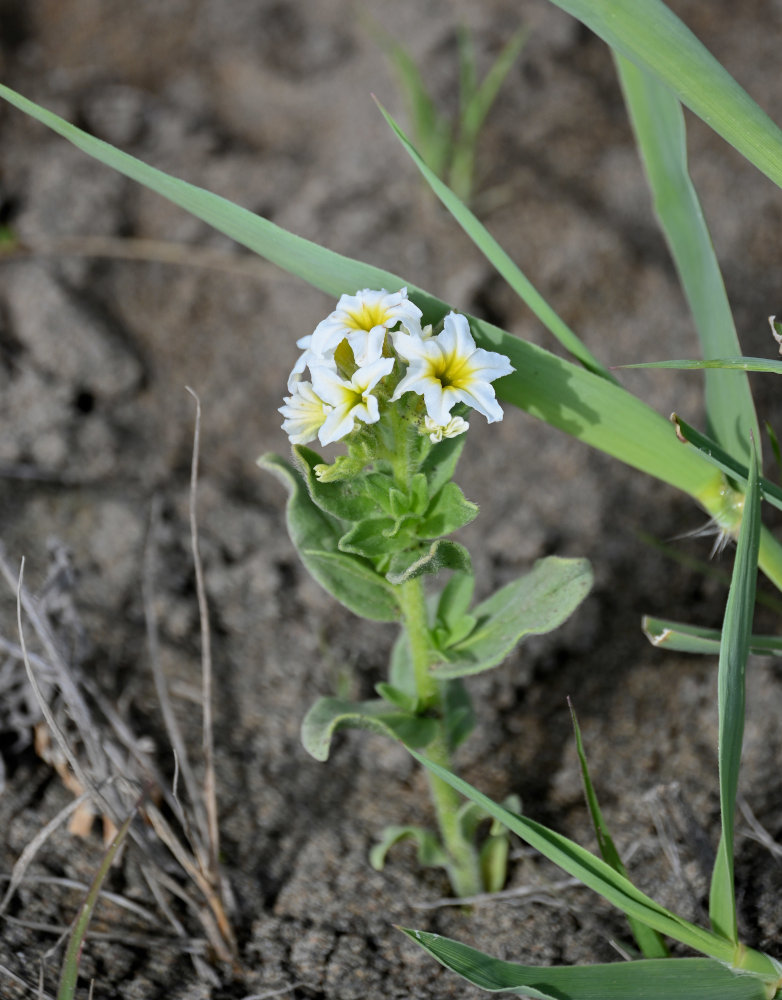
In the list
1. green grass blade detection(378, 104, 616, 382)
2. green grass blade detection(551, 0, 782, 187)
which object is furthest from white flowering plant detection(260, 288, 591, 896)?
green grass blade detection(551, 0, 782, 187)

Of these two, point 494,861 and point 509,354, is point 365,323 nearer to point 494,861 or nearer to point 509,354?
point 509,354

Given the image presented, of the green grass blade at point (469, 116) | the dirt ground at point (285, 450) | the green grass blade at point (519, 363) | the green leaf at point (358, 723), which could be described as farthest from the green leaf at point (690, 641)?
the green grass blade at point (469, 116)

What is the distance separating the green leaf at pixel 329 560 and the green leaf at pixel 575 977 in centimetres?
44

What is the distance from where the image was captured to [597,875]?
1155mm

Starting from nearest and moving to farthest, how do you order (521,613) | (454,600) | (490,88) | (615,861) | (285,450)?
(615,861) → (521,613) → (454,600) → (285,450) → (490,88)

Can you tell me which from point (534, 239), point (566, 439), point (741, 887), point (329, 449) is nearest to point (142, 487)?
point (329, 449)

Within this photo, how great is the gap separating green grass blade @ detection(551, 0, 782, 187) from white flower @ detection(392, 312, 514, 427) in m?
0.41

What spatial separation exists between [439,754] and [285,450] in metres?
1.05

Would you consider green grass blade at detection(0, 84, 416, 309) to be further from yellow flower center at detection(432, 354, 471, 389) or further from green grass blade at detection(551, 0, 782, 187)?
green grass blade at detection(551, 0, 782, 187)

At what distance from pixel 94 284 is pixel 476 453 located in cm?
107

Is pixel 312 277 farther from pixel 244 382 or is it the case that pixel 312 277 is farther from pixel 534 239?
pixel 534 239

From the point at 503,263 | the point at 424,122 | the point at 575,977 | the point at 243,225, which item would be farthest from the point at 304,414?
the point at 424,122

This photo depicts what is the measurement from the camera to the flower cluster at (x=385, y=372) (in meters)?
1.10

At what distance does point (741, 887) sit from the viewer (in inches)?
56.1
